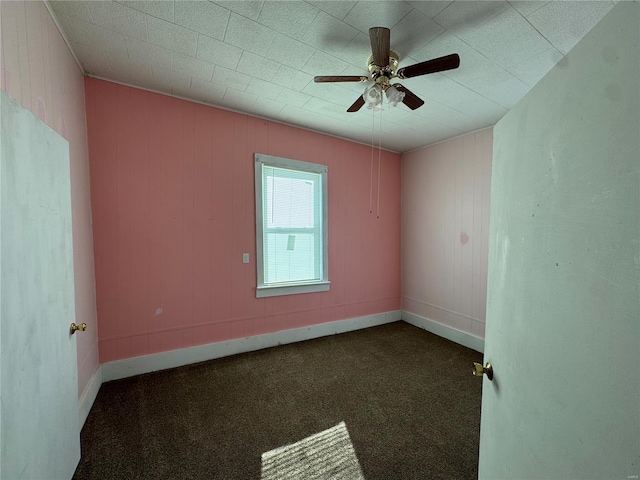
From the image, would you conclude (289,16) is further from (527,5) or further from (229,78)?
(527,5)

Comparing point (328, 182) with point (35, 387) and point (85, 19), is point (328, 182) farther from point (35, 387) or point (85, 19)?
point (35, 387)

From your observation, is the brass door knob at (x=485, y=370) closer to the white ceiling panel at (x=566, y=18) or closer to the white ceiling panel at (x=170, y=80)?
the white ceiling panel at (x=566, y=18)

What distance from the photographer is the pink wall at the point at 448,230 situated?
308cm

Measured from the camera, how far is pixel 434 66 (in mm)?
1586

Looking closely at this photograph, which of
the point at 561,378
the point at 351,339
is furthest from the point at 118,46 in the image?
the point at 351,339

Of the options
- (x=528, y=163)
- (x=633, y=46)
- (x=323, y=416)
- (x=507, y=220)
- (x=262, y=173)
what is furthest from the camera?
(x=262, y=173)

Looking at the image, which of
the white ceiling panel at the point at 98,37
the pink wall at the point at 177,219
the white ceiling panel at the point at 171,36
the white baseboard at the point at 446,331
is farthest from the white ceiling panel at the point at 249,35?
the white baseboard at the point at 446,331

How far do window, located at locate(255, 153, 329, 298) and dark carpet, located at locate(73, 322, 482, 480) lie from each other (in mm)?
834

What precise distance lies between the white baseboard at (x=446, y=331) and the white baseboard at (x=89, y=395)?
3652 millimetres

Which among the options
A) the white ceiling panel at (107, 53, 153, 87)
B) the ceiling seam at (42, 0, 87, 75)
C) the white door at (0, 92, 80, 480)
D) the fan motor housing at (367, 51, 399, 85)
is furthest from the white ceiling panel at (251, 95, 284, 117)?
the white door at (0, 92, 80, 480)

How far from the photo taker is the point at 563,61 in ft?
2.24

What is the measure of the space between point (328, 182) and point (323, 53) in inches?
66.2

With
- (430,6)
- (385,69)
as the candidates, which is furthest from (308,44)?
(430,6)

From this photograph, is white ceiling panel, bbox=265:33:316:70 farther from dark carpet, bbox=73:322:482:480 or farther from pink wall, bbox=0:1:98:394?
dark carpet, bbox=73:322:482:480
